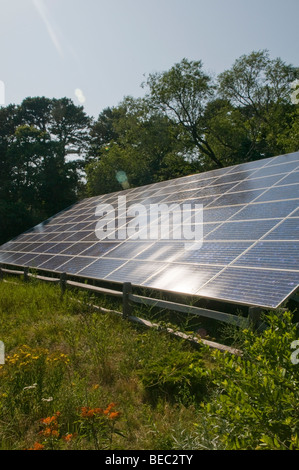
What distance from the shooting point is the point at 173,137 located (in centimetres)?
4019

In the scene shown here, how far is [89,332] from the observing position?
708 centimetres

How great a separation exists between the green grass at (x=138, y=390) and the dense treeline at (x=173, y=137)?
25.5 meters

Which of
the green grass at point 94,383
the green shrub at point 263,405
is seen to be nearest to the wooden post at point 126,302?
the green grass at point 94,383

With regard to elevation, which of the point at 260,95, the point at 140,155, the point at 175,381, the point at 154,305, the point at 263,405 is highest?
the point at 260,95

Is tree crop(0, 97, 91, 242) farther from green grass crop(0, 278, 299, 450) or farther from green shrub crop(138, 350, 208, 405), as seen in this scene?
green shrub crop(138, 350, 208, 405)

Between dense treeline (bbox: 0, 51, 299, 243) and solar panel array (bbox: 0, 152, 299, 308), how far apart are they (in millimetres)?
16305

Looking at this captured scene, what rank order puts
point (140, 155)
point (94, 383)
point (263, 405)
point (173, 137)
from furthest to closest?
point (173, 137) → point (140, 155) → point (94, 383) → point (263, 405)

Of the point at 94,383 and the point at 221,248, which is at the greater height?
the point at 221,248

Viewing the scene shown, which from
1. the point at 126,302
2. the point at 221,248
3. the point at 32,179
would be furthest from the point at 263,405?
the point at 32,179

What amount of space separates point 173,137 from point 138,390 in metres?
37.3

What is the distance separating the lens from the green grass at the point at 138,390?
3.06 meters

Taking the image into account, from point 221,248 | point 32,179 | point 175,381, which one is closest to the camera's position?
point 175,381

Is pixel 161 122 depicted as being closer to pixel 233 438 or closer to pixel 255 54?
pixel 255 54

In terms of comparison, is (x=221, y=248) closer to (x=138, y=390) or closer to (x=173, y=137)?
(x=138, y=390)
